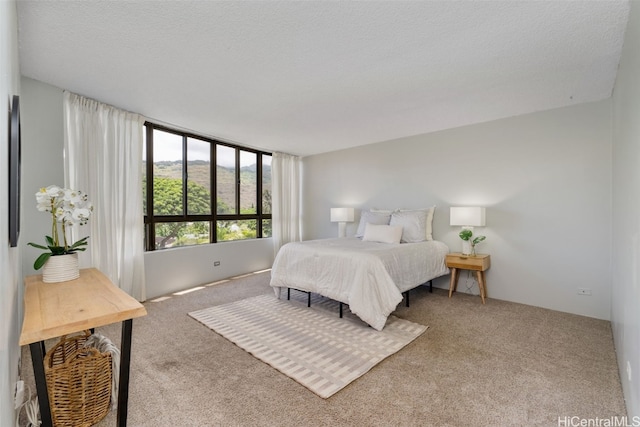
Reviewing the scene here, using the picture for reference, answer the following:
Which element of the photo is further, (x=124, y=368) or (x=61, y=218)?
(x=61, y=218)

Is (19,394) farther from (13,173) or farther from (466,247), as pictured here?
(466,247)

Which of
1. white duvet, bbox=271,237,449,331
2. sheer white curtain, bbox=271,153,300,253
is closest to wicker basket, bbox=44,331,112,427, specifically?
white duvet, bbox=271,237,449,331

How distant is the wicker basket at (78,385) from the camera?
1495 millimetres

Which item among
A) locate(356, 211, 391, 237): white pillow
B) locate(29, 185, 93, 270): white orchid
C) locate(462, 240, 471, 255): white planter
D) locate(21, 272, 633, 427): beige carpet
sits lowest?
locate(21, 272, 633, 427): beige carpet

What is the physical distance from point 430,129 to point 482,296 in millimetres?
2431

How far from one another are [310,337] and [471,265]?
2.26 metres

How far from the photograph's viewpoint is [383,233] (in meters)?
4.00

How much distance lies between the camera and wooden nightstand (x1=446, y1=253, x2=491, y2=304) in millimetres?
3553

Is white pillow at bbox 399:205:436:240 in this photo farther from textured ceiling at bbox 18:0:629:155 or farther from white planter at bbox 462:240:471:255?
textured ceiling at bbox 18:0:629:155

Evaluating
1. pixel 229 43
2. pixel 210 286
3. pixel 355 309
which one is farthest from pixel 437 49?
pixel 210 286

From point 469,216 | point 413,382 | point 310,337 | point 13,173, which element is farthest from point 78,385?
point 469,216

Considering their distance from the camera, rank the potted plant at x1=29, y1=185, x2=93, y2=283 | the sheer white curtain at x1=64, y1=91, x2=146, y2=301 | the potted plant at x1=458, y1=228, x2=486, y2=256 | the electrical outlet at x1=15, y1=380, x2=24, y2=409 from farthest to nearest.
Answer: the potted plant at x1=458, y1=228, x2=486, y2=256
the sheer white curtain at x1=64, y1=91, x2=146, y2=301
the potted plant at x1=29, y1=185, x2=93, y2=283
the electrical outlet at x1=15, y1=380, x2=24, y2=409

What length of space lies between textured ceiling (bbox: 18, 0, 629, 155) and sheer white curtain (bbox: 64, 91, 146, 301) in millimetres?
222

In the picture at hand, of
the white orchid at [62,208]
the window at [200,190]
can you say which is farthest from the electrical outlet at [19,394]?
the window at [200,190]
